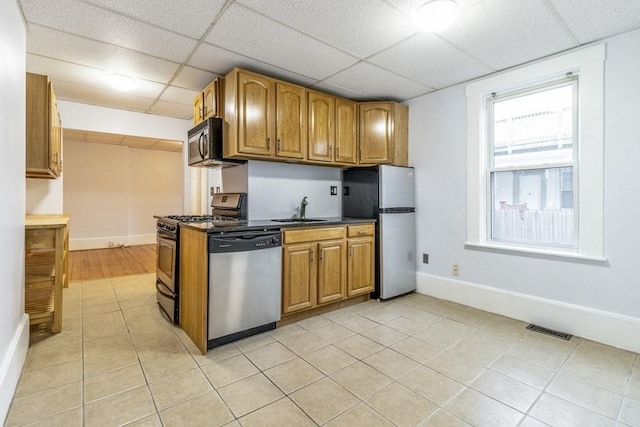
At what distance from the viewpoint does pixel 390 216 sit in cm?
344

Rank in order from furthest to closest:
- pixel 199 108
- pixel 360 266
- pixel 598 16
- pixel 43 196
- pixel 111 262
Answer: pixel 111 262
pixel 43 196
pixel 199 108
pixel 360 266
pixel 598 16

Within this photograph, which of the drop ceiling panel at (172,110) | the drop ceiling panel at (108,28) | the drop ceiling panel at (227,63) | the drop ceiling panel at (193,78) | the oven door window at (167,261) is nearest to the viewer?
the drop ceiling panel at (108,28)

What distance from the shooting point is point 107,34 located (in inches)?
92.9

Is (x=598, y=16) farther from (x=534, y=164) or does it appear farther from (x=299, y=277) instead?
(x=299, y=277)

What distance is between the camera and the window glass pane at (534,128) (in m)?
2.69

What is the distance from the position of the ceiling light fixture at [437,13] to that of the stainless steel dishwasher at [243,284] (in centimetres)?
187

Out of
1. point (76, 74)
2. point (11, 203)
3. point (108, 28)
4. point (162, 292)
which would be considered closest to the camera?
point (11, 203)

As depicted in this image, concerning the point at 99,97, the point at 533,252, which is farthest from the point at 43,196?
the point at 533,252

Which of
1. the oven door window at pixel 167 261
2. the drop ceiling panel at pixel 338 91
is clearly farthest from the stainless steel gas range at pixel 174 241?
the drop ceiling panel at pixel 338 91

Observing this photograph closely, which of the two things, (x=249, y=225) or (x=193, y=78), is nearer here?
(x=249, y=225)

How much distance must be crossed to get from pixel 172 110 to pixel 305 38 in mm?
2859

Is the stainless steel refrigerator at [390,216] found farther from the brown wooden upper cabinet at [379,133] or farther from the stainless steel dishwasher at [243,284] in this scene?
the stainless steel dishwasher at [243,284]

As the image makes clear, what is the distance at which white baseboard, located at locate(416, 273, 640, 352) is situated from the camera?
2.32 m

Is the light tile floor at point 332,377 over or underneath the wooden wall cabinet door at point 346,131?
underneath
